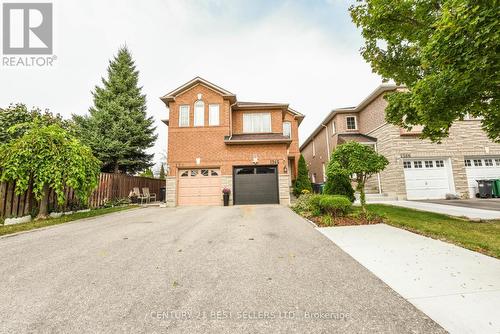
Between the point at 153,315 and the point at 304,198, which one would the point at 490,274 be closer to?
the point at 153,315

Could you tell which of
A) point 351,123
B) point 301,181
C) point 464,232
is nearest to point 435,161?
point 351,123

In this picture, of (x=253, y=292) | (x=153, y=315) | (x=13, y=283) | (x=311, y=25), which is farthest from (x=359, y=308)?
(x=311, y=25)

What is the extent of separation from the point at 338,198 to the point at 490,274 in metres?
4.20

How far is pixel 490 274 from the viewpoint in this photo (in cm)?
276

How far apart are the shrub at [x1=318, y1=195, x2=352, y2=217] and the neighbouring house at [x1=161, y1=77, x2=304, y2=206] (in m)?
5.54

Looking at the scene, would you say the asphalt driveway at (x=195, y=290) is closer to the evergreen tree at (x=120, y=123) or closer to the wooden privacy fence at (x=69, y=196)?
the wooden privacy fence at (x=69, y=196)

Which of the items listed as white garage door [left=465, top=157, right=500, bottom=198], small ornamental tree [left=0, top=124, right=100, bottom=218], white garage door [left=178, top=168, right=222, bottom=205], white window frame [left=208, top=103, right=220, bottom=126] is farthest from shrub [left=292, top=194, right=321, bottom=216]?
white garage door [left=465, top=157, right=500, bottom=198]

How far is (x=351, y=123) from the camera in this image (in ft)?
56.0

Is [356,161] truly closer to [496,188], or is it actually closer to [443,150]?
[443,150]

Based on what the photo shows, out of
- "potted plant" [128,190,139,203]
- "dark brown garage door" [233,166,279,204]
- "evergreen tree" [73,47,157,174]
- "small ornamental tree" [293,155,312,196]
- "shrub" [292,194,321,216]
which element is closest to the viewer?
"shrub" [292,194,321,216]

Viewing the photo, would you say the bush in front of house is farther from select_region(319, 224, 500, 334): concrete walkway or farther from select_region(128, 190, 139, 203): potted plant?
select_region(128, 190, 139, 203): potted plant

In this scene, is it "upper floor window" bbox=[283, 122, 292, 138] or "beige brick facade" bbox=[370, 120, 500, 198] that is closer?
"beige brick facade" bbox=[370, 120, 500, 198]

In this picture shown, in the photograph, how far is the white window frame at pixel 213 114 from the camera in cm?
1358

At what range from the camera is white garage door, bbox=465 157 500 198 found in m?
13.2
